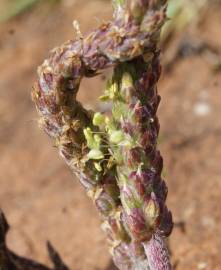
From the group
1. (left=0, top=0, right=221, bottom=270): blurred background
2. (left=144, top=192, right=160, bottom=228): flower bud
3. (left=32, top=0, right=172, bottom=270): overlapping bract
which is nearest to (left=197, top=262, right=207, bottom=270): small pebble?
(left=0, top=0, right=221, bottom=270): blurred background

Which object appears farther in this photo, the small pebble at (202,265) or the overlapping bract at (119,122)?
the small pebble at (202,265)

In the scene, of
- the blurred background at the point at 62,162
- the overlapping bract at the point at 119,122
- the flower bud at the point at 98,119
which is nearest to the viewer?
the overlapping bract at the point at 119,122

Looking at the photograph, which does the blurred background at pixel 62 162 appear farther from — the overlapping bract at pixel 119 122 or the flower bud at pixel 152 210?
the flower bud at pixel 152 210

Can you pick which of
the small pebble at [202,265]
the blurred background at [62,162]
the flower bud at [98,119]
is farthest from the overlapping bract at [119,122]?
the small pebble at [202,265]

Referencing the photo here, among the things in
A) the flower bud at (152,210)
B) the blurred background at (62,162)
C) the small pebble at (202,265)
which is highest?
the flower bud at (152,210)

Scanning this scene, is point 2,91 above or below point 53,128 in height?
below

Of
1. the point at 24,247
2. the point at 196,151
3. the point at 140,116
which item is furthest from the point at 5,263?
the point at 196,151

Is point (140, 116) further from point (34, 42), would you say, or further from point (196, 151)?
point (34, 42)

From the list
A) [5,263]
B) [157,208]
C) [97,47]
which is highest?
[97,47]

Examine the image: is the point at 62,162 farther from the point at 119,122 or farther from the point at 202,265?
the point at 119,122
